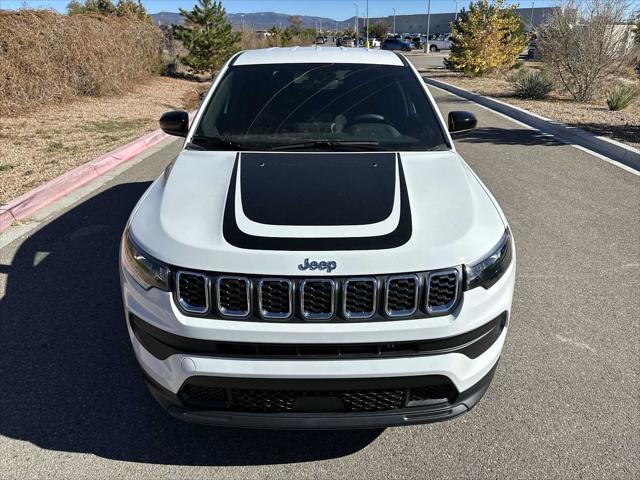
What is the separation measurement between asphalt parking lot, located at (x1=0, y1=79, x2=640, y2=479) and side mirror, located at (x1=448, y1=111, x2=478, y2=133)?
133 cm

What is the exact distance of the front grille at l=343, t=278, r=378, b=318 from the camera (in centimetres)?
210

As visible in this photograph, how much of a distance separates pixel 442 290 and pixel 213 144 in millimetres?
1832

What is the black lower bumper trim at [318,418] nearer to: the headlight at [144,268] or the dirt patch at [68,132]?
the headlight at [144,268]

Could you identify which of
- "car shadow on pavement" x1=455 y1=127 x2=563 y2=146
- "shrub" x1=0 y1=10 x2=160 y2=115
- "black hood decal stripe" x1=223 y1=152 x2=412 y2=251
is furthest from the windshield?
"shrub" x1=0 y1=10 x2=160 y2=115

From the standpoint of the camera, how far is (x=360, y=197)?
2.55 meters

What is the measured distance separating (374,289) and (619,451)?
1.54 metres

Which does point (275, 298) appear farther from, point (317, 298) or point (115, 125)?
point (115, 125)

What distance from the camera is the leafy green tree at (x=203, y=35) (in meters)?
22.3

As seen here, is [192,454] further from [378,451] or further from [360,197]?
[360,197]

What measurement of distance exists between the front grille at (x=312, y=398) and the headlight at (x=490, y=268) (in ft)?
1.42

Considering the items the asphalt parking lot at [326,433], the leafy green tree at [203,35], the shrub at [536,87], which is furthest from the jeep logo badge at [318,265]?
the leafy green tree at [203,35]

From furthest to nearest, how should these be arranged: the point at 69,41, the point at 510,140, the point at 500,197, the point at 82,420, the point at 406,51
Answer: the point at 406,51 < the point at 69,41 < the point at 510,140 < the point at 500,197 < the point at 82,420

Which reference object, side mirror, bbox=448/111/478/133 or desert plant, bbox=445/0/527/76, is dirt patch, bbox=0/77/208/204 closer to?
side mirror, bbox=448/111/478/133

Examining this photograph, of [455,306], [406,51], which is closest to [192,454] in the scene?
[455,306]
